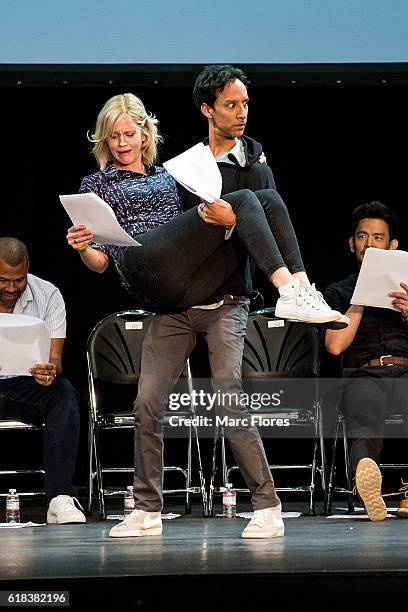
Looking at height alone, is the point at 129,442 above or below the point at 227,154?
below

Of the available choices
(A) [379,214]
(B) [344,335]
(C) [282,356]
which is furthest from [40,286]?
(A) [379,214]

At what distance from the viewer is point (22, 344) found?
15.7ft

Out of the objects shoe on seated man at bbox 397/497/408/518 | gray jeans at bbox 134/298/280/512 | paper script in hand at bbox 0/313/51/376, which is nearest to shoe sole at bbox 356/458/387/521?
shoe on seated man at bbox 397/497/408/518

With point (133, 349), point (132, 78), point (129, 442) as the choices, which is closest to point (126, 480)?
point (129, 442)

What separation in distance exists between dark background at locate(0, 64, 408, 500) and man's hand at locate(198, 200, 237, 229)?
259cm

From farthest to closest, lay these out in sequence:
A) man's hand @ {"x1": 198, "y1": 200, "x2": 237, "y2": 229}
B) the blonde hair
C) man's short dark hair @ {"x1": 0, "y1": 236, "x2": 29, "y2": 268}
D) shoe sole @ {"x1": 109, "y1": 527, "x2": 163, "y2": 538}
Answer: man's short dark hair @ {"x1": 0, "y1": 236, "x2": 29, "y2": 268} → the blonde hair → shoe sole @ {"x1": 109, "y1": 527, "x2": 163, "y2": 538} → man's hand @ {"x1": 198, "y1": 200, "x2": 237, "y2": 229}

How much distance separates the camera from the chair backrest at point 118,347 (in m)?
5.31

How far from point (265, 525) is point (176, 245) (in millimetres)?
986

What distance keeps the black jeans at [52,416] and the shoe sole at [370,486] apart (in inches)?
51.5

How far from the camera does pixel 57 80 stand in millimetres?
5746

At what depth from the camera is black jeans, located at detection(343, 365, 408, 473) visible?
4.62 m

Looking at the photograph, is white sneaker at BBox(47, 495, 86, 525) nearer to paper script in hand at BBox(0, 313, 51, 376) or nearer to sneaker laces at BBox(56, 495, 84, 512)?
sneaker laces at BBox(56, 495, 84, 512)

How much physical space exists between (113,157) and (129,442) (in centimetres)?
236

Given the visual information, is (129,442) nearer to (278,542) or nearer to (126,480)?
(126,480)
